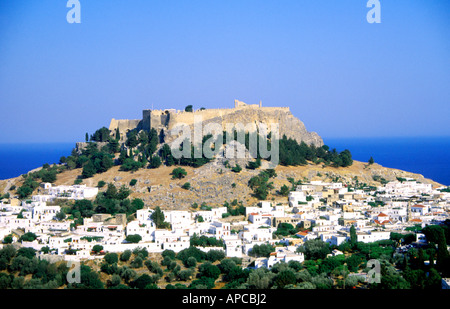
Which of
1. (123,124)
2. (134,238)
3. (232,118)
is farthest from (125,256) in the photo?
(123,124)

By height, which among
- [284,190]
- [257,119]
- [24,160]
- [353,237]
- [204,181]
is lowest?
[353,237]

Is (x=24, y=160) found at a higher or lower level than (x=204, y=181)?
higher

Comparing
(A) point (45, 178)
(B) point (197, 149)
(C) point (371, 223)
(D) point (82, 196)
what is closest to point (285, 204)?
(C) point (371, 223)

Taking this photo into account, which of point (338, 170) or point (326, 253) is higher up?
point (338, 170)

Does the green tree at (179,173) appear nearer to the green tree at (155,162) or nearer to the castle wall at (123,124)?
the green tree at (155,162)

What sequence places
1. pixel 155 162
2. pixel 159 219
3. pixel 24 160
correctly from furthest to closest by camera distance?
pixel 24 160 → pixel 155 162 → pixel 159 219

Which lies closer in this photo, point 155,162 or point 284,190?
point 284,190

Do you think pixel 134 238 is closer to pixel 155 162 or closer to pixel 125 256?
pixel 125 256

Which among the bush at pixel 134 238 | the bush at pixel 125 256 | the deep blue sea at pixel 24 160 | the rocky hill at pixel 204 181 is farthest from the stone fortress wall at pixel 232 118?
the deep blue sea at pixel 24 160

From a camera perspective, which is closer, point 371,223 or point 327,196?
point 371,223

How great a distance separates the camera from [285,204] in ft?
96.2

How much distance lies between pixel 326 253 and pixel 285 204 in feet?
24.6

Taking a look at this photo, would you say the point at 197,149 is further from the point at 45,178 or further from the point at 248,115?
the point at 45,178

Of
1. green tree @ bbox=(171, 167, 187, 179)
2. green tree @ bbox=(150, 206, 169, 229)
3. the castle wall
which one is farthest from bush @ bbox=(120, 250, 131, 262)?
the castle wall
